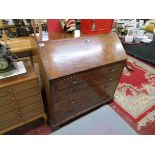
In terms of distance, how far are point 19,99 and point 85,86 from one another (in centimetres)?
76

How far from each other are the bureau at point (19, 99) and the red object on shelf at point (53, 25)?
0.49 meters

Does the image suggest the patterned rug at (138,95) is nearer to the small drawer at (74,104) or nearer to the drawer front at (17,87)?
the small drawer at (74,104)

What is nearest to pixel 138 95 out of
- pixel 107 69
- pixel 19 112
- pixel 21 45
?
pixel 107 69

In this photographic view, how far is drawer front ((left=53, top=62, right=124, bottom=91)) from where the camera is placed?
1.37 meters

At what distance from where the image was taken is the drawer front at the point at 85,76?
4.49 feet

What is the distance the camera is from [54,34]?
163 centimetres

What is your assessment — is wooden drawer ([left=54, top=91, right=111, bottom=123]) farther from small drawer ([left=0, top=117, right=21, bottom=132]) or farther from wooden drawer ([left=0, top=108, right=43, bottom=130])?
small drawer ([left=0, top=117, right=21, bottom=132])

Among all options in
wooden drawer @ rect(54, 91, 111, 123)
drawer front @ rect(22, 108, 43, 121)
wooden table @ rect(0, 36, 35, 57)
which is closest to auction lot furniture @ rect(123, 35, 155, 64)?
wooden drawer @ rect(54, 91, 111, 123)

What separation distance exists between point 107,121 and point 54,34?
3.84ft

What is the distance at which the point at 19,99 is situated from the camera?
1.40 meters

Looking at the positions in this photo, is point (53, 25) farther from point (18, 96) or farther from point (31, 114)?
point (31, 114)

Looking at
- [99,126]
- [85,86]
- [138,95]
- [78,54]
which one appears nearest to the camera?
[99,126]

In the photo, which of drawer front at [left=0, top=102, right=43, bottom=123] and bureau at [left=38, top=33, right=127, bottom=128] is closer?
bureau at [left=38, top=33, right=127, bottom=128]

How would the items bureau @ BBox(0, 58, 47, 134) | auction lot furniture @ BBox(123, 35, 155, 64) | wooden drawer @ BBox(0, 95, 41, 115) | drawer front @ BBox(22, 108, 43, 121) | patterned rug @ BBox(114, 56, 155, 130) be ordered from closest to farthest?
bureau @ BBox(0, 58, 47, 134)
wooden drawer @ BBox(0, 95, 41, 115)
drawer front @ BBox(22, 108, 43, 121)
patterned rug @ BBox(114, 56, 155, 130)
auction lot furniture @ BBox(123, 35, 155, 64)
